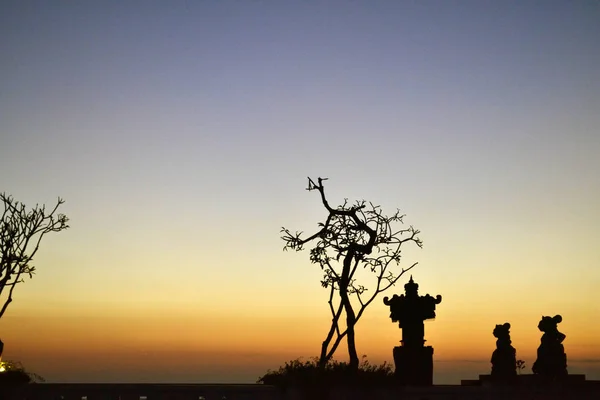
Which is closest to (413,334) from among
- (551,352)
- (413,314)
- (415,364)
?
(413,314)

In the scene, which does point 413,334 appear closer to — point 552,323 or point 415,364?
point 415,364

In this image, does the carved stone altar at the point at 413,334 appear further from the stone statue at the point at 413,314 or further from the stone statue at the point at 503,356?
the stone statue at the point at 503,356

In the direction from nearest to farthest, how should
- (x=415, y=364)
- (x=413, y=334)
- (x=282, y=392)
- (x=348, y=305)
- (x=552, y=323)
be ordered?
(x=282, y=392), (x=552, y=323), (x=415, y=364), (x=413, y=334), (x=348, y=305)

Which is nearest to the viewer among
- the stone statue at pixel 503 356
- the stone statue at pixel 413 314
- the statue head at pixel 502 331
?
the stone statue at pixel 503 356

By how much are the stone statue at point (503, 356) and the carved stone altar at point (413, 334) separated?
1.87m

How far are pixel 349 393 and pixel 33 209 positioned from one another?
14.3 metres

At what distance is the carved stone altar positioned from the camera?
21.8 meters

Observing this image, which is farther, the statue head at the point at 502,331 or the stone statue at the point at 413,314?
the stone statue at the point at 413,314

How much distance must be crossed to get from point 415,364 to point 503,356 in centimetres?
247

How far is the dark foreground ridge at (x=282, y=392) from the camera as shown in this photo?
59.5 feet

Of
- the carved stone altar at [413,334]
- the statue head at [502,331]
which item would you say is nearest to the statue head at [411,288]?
the carved stone altar at [413,334]

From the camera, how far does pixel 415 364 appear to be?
71.8 ft

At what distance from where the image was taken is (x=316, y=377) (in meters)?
19.8

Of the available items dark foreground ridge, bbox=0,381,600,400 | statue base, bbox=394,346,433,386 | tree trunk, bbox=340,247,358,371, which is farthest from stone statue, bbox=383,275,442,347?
dark foreground ridge, bbox=0,381,600,400
